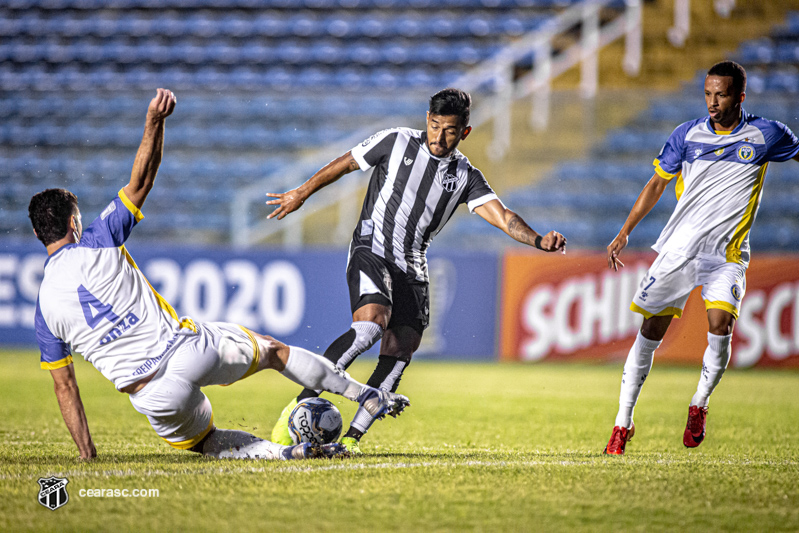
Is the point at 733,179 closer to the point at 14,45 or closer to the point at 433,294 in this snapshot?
the point at 433,294

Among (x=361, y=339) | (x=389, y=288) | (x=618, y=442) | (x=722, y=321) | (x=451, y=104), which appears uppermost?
(x=451, y=104)

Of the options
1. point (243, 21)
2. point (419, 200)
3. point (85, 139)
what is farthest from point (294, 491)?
point (243, 21)

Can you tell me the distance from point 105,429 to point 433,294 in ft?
17.9

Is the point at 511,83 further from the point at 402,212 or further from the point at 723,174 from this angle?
the point at 402,212

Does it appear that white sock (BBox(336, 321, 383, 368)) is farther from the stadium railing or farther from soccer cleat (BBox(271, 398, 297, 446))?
the stadium railing

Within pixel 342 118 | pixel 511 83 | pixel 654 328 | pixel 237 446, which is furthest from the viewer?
pixel 511 83

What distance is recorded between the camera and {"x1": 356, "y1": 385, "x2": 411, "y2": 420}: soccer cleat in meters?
4.10

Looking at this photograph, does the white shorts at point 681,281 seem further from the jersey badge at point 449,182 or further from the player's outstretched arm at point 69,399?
the player's outstretched arm at point 69,399

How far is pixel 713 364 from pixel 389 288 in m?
1.87

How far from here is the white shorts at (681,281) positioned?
15.9 ft

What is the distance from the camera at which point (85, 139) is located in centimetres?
1354

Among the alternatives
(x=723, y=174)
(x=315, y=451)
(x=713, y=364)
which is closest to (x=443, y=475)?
(x=315, y=451)

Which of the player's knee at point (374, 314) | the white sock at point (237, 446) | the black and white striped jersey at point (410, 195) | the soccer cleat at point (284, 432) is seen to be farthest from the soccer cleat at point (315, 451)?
the black and white striped jersey at point (410, 195)

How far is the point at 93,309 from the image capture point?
3.86 m
